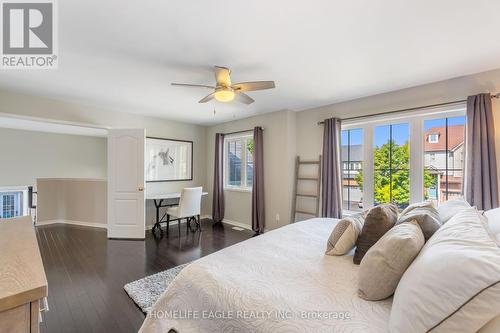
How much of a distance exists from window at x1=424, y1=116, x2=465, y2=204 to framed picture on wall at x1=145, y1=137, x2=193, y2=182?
4.47 meters

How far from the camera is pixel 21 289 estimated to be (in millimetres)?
746

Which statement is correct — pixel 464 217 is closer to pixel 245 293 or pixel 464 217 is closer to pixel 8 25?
pixel 245 293

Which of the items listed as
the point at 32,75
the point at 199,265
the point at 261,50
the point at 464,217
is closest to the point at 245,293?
the point at 199,265

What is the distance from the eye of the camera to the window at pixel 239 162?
4969 millimetres

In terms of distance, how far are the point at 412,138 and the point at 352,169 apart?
0.91 meters

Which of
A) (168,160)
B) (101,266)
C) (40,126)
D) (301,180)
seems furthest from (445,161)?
(40,126)

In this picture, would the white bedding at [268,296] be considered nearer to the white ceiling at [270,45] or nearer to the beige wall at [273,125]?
the white ceiling at [270,45]

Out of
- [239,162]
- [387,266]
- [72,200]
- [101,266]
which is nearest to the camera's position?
[387,266]

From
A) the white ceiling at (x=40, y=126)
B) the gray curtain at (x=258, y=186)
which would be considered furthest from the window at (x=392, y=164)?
the white ceiling at (x=40, y=126)

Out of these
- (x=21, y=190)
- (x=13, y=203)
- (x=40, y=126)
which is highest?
(x=40, y=126)

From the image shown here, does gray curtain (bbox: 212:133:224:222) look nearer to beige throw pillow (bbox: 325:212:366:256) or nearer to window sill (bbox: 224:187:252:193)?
window sill (bbox: 224:187:252:193)

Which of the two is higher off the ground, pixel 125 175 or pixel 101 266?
pixel 125 175

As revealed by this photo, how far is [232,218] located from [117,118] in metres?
3.08

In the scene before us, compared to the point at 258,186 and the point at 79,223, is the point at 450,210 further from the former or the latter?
the point at 79,223
